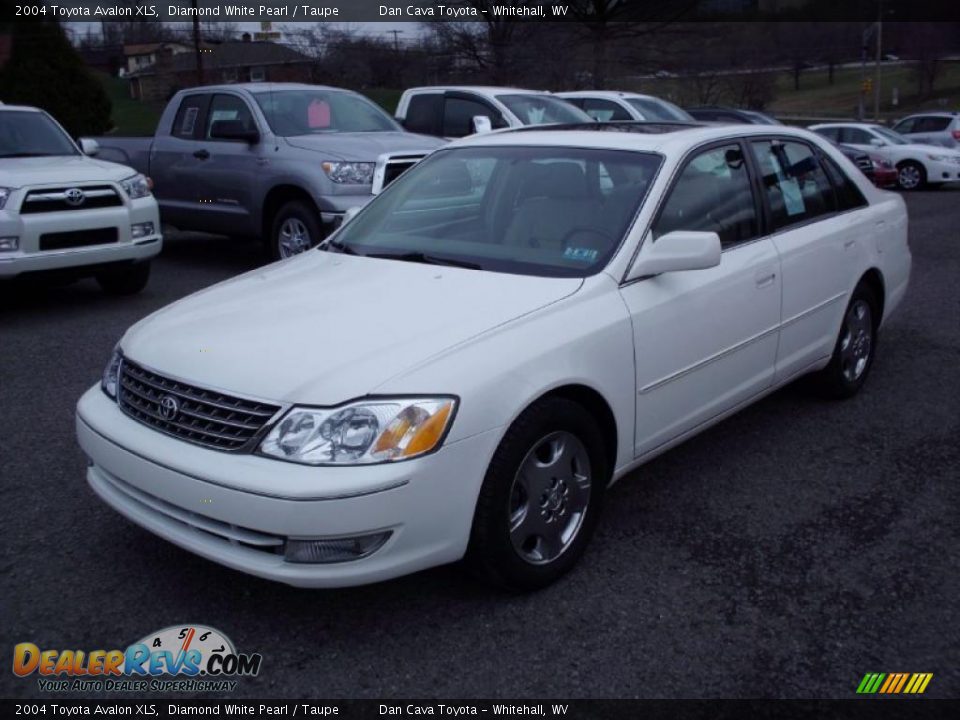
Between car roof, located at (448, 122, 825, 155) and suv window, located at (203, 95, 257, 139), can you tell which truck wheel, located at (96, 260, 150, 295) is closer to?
suv window, located at (203, 95, 257, 139)

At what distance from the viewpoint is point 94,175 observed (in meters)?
7.80

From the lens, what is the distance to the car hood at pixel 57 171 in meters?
7.38

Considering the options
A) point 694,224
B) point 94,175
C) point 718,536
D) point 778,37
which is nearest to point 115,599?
point 718,536

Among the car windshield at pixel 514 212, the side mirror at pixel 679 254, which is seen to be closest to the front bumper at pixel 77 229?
the car windshield at pixel 514 212

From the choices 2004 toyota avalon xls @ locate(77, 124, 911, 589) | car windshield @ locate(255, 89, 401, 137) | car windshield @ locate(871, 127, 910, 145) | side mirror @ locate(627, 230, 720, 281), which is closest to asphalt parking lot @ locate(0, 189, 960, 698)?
2004 toyota avalon xls @ locate(77, 124, 911, 589)

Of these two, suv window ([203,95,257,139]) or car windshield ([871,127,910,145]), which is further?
car windshield ([871,127,910,145])

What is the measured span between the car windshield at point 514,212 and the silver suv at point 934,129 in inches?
797

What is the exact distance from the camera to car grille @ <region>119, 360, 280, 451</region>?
9.85ft

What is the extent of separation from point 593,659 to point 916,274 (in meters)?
7.92

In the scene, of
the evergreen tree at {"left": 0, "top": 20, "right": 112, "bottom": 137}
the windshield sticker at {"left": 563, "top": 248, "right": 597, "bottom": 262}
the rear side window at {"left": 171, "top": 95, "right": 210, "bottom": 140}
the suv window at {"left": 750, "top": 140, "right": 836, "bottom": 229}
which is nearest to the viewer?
the windshield sticker at {"left": 563, "top": 248, "right": 597, "bottom": 262}

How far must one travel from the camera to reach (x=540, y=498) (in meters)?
3.37

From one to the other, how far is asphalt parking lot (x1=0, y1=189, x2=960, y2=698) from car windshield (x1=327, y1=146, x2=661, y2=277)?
1186mm

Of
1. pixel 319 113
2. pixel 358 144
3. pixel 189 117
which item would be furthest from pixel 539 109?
pixel 189 117

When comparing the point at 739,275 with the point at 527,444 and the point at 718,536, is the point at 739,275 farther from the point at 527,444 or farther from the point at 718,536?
the point at 527,444
